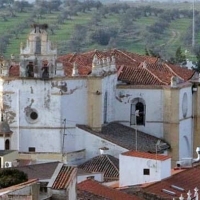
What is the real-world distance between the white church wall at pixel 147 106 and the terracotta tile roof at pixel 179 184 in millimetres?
11483

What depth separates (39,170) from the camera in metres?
58.8

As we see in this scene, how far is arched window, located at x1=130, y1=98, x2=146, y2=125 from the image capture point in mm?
70688

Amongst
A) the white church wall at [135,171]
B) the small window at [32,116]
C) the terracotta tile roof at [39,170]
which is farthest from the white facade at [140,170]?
the small window at [32,116]

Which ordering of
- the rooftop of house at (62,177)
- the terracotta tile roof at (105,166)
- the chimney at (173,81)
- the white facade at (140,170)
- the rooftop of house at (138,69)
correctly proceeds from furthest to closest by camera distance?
the rooftop of house at (138,69) → the chimney at (173,81) → the terracotta tile roof at (105,166) → the white facade at (140,170) → the rooftop of house at (62,177)

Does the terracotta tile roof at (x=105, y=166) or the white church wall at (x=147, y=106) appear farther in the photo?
the white church wall at (x=147, y=106)

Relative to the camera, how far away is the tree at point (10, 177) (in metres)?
50.0

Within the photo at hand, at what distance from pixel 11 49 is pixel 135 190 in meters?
61.4

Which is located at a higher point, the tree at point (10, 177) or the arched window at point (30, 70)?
the arched window at point (30, 70)

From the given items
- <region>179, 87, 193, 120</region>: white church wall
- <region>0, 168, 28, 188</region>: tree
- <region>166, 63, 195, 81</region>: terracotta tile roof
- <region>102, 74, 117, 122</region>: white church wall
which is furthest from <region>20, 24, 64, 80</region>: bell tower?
<region>0, 168, 28, 188</region>: tree

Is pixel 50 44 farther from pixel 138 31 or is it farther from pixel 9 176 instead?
pixel 138 31

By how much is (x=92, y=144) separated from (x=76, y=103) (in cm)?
191

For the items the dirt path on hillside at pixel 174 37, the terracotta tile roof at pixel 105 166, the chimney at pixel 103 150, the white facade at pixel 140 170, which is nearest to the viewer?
the white facade at pixel 140 170

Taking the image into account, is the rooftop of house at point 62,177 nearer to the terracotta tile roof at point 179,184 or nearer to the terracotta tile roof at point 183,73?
the terracotta tile roof at point 179,184

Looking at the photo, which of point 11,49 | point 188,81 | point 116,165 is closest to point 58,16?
point 11,49
